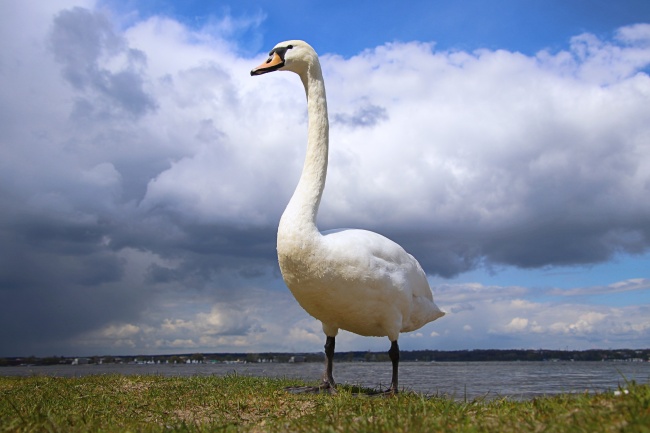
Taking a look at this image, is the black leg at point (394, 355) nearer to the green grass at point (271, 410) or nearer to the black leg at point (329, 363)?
the black leg at point (329, 363)

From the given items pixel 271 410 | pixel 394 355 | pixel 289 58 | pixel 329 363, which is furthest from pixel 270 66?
pixel 271 410

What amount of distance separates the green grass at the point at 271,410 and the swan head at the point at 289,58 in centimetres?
549

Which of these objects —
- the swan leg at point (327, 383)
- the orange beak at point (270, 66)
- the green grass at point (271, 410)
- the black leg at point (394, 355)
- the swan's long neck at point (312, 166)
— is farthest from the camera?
the orange beak at point (270, 66)

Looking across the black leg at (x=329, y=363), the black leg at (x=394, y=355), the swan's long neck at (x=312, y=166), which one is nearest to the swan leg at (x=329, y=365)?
the black leg at (x=329, y=363)

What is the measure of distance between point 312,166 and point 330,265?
1.93m

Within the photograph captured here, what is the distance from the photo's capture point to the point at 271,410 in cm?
841

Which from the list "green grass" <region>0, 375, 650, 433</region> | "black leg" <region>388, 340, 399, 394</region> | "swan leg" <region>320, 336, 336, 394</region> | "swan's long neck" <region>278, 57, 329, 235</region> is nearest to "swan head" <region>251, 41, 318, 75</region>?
"swan's long neck" <region>278, 57, 329, 235</region>

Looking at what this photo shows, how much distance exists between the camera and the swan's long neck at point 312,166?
382 inches

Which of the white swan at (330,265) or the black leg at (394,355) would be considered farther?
the black leg at (394,355)

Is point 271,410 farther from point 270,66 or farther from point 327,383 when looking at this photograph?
point 270,66

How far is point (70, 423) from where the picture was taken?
7.41 meters

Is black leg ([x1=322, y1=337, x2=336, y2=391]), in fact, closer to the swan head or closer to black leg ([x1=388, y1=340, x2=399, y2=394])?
black leg ([x1=388, y1=340, x2=399, y2=394])

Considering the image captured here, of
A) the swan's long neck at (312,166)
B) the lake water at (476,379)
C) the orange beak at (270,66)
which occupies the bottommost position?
the lake water at (476,379)

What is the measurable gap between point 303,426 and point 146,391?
6.26m
